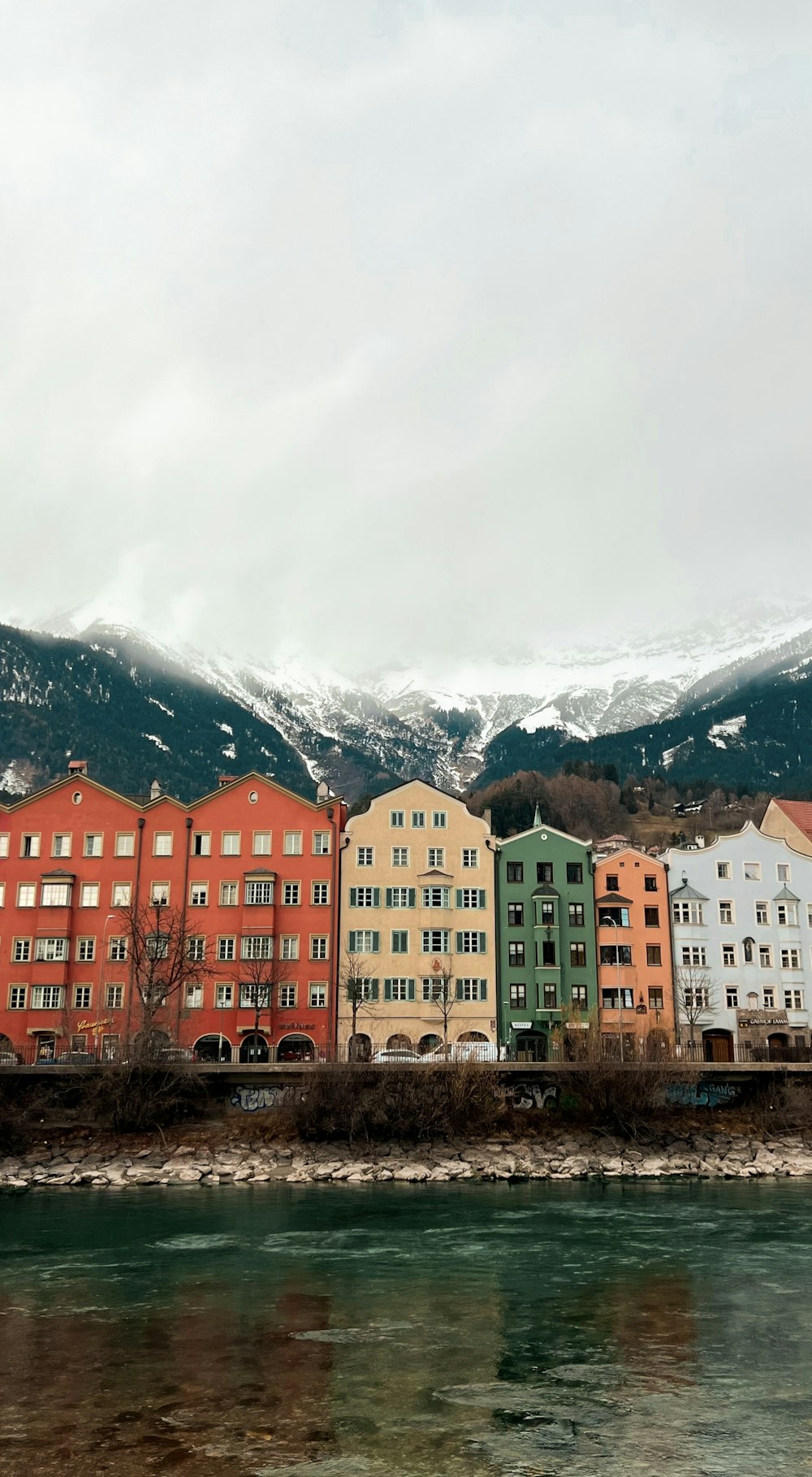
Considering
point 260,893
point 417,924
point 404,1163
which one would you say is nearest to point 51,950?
point 260,893

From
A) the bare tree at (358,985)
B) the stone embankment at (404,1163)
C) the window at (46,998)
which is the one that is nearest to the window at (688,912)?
the stone embankment at (404,1163)

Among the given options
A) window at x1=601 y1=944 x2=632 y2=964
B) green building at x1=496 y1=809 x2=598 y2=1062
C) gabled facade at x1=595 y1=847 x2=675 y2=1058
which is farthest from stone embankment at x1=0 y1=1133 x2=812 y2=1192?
window at x1=601 y1=944 x2=632 y2=964

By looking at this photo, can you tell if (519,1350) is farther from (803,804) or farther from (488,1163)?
(803,804)

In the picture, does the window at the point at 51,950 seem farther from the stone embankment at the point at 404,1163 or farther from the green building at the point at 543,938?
the green building at the point at 543,938

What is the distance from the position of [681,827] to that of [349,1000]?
421ft

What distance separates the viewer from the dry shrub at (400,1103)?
2295 inches

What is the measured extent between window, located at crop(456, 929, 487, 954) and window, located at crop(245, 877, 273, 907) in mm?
12070

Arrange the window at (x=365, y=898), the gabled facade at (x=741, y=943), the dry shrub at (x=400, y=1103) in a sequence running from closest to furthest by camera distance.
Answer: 1. the dry shrub at (x=400, y=1103)
2. the window at (x=365, y=898)
3. the gabled facade at (x=741, y=943)

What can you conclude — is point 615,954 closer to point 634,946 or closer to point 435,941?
point 634,946

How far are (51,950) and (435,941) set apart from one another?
2352 cm

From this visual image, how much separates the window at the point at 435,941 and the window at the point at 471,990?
6.91ft

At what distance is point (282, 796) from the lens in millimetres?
76125

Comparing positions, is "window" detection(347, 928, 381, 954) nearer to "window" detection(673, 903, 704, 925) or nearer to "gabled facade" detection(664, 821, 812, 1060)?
"gabled facade" detection(664, 821, 812, 1060)

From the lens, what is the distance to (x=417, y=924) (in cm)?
7400
